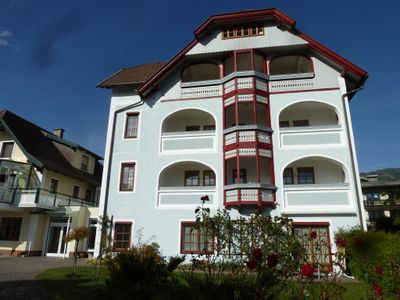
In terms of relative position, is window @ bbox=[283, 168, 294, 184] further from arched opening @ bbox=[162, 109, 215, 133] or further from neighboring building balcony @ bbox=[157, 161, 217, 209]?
arched opening @ bbox=[162, 109, 215, 133]

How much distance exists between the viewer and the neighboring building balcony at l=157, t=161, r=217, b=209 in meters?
17.5

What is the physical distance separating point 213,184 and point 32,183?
47.1 ft

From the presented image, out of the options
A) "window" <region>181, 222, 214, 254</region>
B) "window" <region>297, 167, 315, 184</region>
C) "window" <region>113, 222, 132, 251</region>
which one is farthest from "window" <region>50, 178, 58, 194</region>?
"window" <region>297, 167, 315, 184</region>

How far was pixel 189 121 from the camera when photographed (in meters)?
20.9

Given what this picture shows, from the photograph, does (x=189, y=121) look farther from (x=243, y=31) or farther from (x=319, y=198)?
(x=319, y=198)

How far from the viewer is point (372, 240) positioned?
38.8ft

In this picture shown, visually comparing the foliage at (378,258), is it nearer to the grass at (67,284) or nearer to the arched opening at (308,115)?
the grass at (67,284)

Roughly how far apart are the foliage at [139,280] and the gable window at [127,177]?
14422mm

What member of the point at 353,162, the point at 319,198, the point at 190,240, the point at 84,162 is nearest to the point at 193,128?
the point at 190,240

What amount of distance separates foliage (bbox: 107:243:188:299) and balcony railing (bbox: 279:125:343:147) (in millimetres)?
14348

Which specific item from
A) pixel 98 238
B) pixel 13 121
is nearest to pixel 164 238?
A: pixel 98 238

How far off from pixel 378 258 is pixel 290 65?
46.9ft

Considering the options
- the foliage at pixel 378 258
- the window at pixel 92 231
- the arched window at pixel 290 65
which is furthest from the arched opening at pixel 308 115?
the window at pixel 92 231

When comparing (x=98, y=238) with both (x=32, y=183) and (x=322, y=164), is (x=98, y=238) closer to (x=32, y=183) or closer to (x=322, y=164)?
(x=32, y=183)
